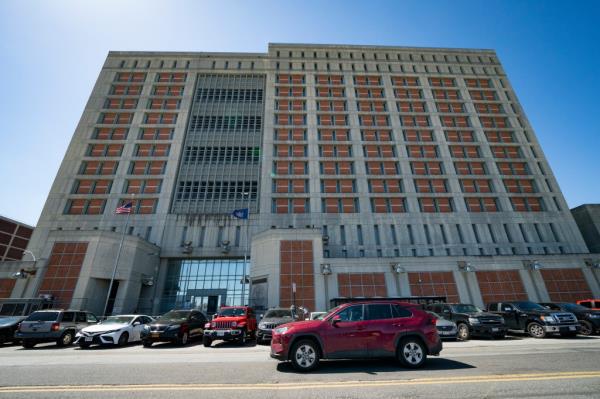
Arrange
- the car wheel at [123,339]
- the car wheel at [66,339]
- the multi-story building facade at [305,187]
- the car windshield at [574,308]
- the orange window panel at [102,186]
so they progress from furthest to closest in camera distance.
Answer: the orange window panel at [102,186] → the multi-story building facade at [305,187] → the car windshield at [574,308] → the car wheel at [66,339] → the car wheel at [123,339]

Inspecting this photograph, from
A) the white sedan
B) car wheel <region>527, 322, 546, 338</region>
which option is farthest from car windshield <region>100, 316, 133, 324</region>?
car wheel <region>527, 322, 546, 338</region>

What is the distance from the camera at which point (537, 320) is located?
46.8ft

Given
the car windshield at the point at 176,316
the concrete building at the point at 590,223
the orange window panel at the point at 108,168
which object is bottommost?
the car windshield at the point at 176,316

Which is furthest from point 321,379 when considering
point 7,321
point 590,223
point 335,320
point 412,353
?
point 590,223

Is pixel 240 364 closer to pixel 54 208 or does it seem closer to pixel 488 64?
pixel 54 208

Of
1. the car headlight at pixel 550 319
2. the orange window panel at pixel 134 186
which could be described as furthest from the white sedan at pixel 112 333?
the orange window panel at pixel 134 186

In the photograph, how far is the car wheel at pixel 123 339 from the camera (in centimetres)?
1337

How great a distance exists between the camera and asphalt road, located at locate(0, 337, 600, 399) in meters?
4.98

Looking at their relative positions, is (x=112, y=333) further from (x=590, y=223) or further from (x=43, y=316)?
(x=590, y=223)

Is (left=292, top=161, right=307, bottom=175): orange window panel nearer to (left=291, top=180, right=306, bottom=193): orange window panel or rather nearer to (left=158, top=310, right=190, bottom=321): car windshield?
(left=291, top=180, right=306, bottom=193): orange window panel

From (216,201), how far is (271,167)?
9518 mm

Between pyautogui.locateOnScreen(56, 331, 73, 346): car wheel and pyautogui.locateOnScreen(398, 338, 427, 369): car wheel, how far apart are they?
17.2 m

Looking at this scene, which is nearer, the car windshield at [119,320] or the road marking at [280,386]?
the road marking at [280,386]

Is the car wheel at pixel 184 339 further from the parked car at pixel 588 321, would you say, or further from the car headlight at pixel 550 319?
the parked car at pixel 588 321
